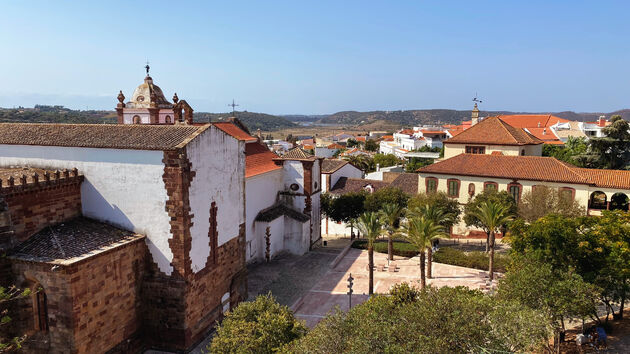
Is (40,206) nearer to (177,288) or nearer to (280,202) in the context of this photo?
(177,288)

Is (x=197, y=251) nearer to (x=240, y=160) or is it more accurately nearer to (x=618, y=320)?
(x=240, y=160)

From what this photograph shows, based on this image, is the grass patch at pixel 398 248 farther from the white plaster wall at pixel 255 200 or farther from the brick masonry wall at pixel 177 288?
the brick masonry wall at pixel 177 288

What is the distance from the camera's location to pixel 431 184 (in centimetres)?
4009

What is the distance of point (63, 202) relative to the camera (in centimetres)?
1681

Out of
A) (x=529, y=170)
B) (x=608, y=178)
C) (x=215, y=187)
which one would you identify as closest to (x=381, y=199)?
(x=529, y=170)

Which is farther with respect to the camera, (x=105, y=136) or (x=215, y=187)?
(x=215, y=187)

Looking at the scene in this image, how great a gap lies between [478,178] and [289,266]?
1900cm

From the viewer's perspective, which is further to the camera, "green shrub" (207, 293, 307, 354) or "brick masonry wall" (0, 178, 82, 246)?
"brick masonry wall" (0, 178, 82, 246)

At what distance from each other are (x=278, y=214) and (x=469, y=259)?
1304 centimetres

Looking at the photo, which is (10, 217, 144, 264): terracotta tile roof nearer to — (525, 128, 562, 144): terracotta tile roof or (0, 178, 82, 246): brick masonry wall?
(0, 178, 82, 246): brick masonry wall

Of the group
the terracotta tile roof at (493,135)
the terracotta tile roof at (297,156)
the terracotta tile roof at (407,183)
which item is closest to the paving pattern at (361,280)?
the terracotta tile roof at (297,156)

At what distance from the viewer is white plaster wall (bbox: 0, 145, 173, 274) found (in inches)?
668

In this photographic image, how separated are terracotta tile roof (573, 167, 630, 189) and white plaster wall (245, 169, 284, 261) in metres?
24.5

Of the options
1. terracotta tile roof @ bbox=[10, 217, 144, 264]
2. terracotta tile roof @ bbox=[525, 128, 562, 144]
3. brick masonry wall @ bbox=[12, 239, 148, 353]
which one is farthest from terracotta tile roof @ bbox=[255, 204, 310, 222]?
terracotta tile roof @ bbox=[525, 128, 562, 144]
